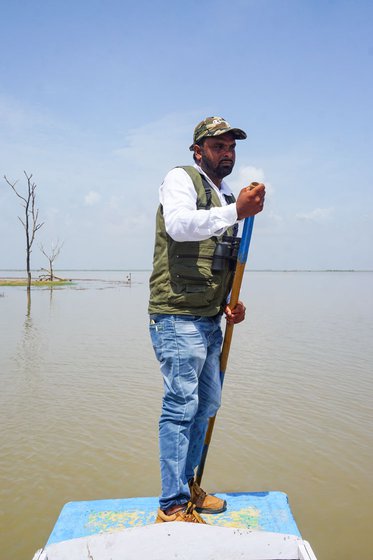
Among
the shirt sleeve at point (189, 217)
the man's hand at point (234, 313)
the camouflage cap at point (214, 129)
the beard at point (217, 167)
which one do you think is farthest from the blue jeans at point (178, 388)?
the camouflage cap at point (214, 129)

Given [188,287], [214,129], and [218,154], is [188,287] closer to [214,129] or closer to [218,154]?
[218,154]

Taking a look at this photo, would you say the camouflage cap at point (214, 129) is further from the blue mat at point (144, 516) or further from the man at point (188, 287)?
the blue mat at point (144, 516)

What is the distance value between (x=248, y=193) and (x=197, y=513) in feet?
6.60

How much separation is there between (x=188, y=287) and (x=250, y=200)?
647 mm

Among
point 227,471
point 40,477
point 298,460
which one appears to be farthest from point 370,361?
point 40,477

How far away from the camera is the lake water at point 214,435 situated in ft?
12.2

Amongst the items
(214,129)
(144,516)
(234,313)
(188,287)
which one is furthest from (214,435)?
(214,129)

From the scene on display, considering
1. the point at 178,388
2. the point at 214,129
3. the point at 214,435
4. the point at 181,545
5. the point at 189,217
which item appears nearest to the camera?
the point at 181,545

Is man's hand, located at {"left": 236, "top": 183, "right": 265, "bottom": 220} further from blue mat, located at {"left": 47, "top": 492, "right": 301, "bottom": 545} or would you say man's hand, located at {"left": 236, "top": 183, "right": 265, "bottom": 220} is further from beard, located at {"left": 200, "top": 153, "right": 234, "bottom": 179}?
blue mat, located at {"left": 47, "top": 492, "right": 301, "bottom": 545}

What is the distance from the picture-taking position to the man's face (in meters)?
3.01

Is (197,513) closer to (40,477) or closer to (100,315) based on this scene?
(40,477)

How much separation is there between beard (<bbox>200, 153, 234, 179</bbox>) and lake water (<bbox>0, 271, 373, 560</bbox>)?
2750 millimetres

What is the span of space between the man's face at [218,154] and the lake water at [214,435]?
9.10 feet

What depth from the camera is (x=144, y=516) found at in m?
2.83
